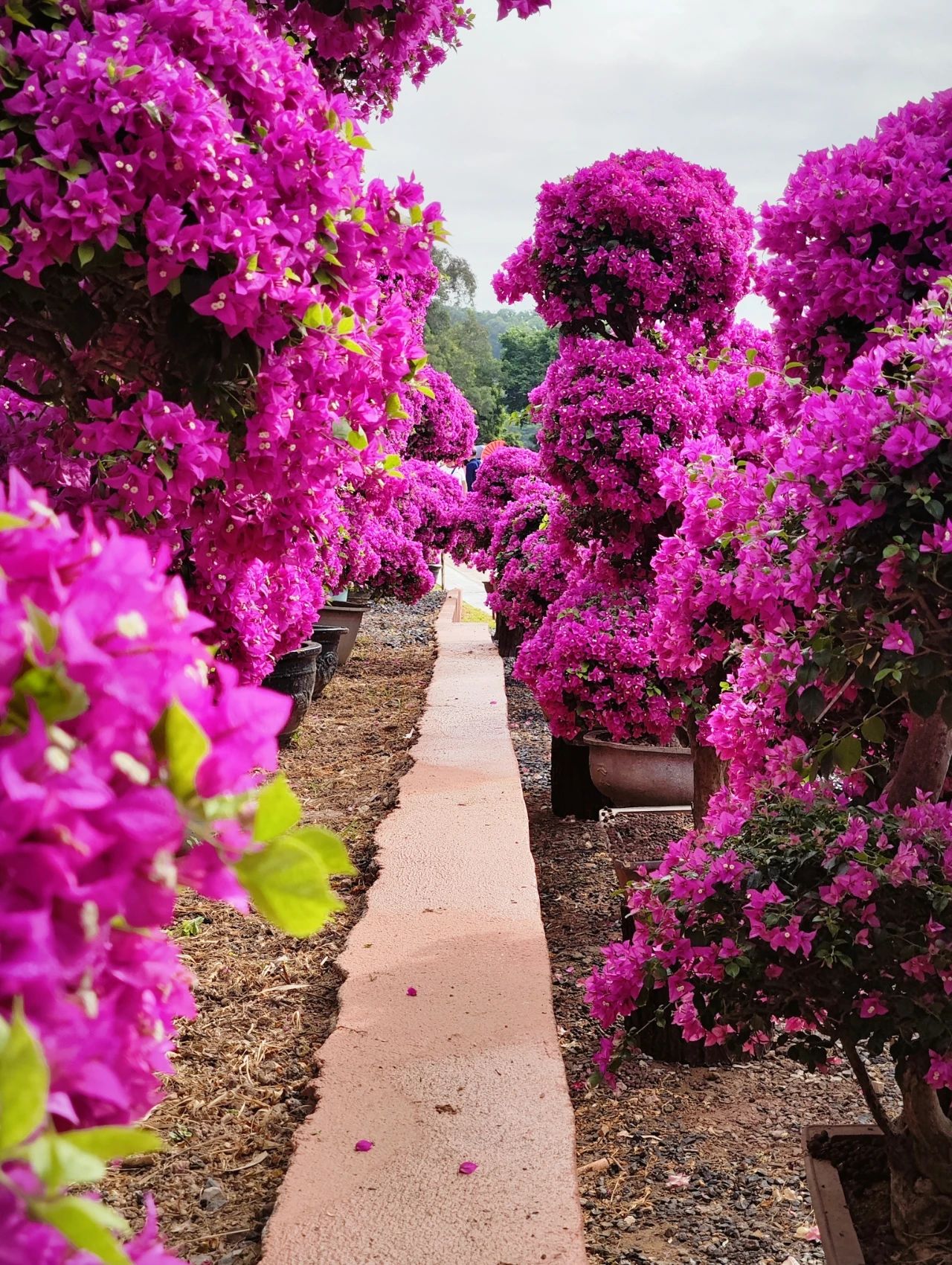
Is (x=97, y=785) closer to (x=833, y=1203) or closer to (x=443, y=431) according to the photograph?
(x=833, y=1203)

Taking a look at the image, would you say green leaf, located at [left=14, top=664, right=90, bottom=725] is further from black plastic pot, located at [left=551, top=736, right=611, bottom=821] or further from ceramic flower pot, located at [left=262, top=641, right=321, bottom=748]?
ceramic flower pot, located at [left=262, top=641, right=321, bottom=748]

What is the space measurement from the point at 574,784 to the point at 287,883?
4.42 metres

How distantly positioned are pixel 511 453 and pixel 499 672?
2.60m

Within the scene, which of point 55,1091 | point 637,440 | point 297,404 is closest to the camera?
point 55,1091

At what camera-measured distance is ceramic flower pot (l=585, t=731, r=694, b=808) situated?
13.9ft

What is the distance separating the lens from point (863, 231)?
73.5 inches

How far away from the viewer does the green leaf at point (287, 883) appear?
528 millimetres

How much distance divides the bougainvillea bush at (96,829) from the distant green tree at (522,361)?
40.6 m

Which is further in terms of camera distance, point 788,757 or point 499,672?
point 499,672

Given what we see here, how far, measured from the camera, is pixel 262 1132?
2.23 metres

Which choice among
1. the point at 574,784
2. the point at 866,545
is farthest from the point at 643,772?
the point at 866,545

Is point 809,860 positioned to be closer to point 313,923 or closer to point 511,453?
point 313,923

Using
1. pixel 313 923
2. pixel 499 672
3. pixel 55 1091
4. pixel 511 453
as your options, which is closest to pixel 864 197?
pixel 313 923

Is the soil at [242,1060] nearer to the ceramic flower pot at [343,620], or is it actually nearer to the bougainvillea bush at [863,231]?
the bougainvillea bush at [863,231]
